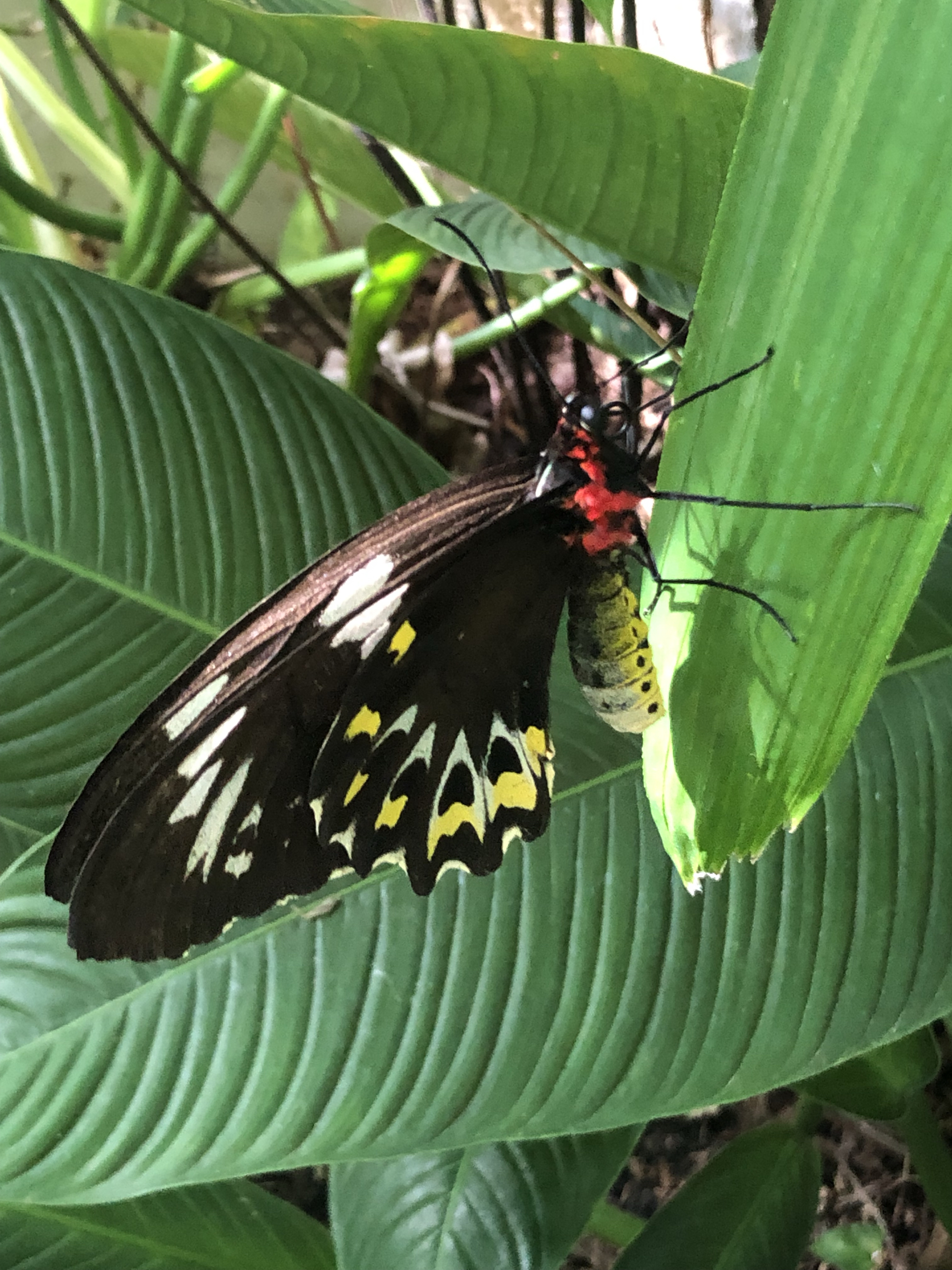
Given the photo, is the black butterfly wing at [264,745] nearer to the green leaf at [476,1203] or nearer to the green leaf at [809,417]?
the green leaf at [809,417]

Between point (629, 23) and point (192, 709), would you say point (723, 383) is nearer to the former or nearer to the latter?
point (192, 709)

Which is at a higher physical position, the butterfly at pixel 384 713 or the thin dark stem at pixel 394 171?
the thin dark stem at pixel 394 171

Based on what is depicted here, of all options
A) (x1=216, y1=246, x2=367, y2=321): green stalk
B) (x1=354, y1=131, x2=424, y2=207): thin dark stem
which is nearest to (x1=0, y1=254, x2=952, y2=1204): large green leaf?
(x1=354, y1=131, x2=424, y2=207): thin dark stem

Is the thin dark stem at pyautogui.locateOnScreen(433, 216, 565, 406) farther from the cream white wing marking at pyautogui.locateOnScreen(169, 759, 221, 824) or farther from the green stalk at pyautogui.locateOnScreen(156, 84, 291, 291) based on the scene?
the green stalk at pyautogui.locateOnScreen(156, 84, 291, 291)

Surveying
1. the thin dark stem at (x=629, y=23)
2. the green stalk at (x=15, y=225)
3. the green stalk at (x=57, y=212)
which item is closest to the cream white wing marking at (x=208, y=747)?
the thin dark stem at (x=629, y=23)

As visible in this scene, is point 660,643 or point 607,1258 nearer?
point 660,643

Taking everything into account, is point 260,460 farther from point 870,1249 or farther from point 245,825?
point 870,1249

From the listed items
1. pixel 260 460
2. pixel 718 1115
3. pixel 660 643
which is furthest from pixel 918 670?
pixel 718 1115
